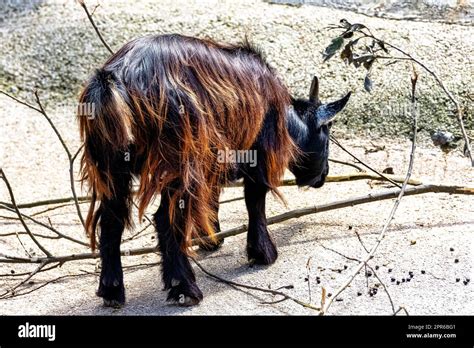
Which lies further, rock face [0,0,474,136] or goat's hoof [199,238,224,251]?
rock face [0,0,474,136]

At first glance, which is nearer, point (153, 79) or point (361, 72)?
point (153, 79)

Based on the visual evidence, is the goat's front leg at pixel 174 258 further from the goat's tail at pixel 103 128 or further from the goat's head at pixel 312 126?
the goat's head at pixel 312 126

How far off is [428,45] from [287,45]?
1.55 meters

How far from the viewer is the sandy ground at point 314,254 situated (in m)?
5.64

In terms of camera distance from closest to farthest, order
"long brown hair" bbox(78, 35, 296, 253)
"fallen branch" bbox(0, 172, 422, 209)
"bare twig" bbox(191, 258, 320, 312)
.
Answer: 1. "long brown hair" bbox(78, 35, 296, 253)
2. "bare twig" bbox(191, 258, 320, 312)
3. "fallen branch" bbox(0, 172, 422, 209)

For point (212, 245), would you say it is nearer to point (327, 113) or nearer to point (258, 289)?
point (258, 289)

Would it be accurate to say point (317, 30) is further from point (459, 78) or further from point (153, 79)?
point (153, 79)

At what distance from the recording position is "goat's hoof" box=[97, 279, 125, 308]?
5609 mm

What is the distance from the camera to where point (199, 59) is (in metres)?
5.60

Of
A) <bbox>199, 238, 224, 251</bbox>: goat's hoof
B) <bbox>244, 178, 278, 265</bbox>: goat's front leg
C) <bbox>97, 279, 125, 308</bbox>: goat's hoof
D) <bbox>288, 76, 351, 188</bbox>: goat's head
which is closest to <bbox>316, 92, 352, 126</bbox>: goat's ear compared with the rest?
<bbox>288, 76, 351, 188</bbox>: goat's head

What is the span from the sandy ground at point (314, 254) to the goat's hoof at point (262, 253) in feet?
0.19

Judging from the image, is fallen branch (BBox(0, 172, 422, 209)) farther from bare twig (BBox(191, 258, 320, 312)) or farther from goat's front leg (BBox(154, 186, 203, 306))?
goat's front leg (BBox(154, 186, 203, 306))
